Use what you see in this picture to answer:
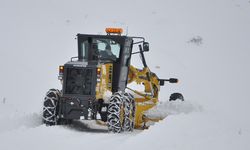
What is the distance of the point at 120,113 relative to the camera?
43.3 feet

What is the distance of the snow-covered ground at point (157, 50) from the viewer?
51.2ft

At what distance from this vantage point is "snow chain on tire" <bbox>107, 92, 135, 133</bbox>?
1304 centimetres

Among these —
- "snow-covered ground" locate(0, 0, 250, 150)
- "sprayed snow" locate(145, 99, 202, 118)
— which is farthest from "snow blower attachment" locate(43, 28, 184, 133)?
"snow-covered ground" locate(0, 0, 250, 150)

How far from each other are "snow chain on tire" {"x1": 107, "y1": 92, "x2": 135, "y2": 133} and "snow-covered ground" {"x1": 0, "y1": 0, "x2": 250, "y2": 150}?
980 mm

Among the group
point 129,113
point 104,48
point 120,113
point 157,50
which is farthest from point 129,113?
point 157,50

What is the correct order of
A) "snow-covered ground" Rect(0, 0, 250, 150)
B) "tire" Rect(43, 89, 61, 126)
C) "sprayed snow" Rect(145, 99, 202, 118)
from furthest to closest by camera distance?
"snow-covered ground" Rect(0, 0, 250, 150) < "sprayed snow" Rect(145, 99, 202, 118) < "tire" Rect(43, 89, 61, 126)

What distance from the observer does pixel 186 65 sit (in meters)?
32.7

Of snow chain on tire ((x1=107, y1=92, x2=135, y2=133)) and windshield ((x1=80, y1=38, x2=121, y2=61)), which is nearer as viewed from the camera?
snow chain on tire ((x1=107, y1=92, x2=135, y2=133))

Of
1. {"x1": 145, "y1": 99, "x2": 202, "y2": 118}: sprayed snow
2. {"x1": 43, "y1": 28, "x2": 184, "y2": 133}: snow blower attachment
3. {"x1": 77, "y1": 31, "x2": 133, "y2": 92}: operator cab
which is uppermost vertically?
{"x1": 77, "y1": 31, "x2": 133, "y2": 92}: operator cab

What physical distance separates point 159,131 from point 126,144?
1396mm

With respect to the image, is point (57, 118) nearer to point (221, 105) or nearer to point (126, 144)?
point (126, 144)

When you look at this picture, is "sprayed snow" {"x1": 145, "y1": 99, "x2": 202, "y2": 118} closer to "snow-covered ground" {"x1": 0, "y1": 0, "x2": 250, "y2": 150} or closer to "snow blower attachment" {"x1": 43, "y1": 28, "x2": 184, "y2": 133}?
"snow-covered ground" {"x1": 0, "y1": 0, "x2": 250, "y2": 150}

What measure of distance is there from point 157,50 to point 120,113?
21.0 metres

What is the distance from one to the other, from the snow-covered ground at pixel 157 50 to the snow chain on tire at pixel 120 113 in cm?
98
